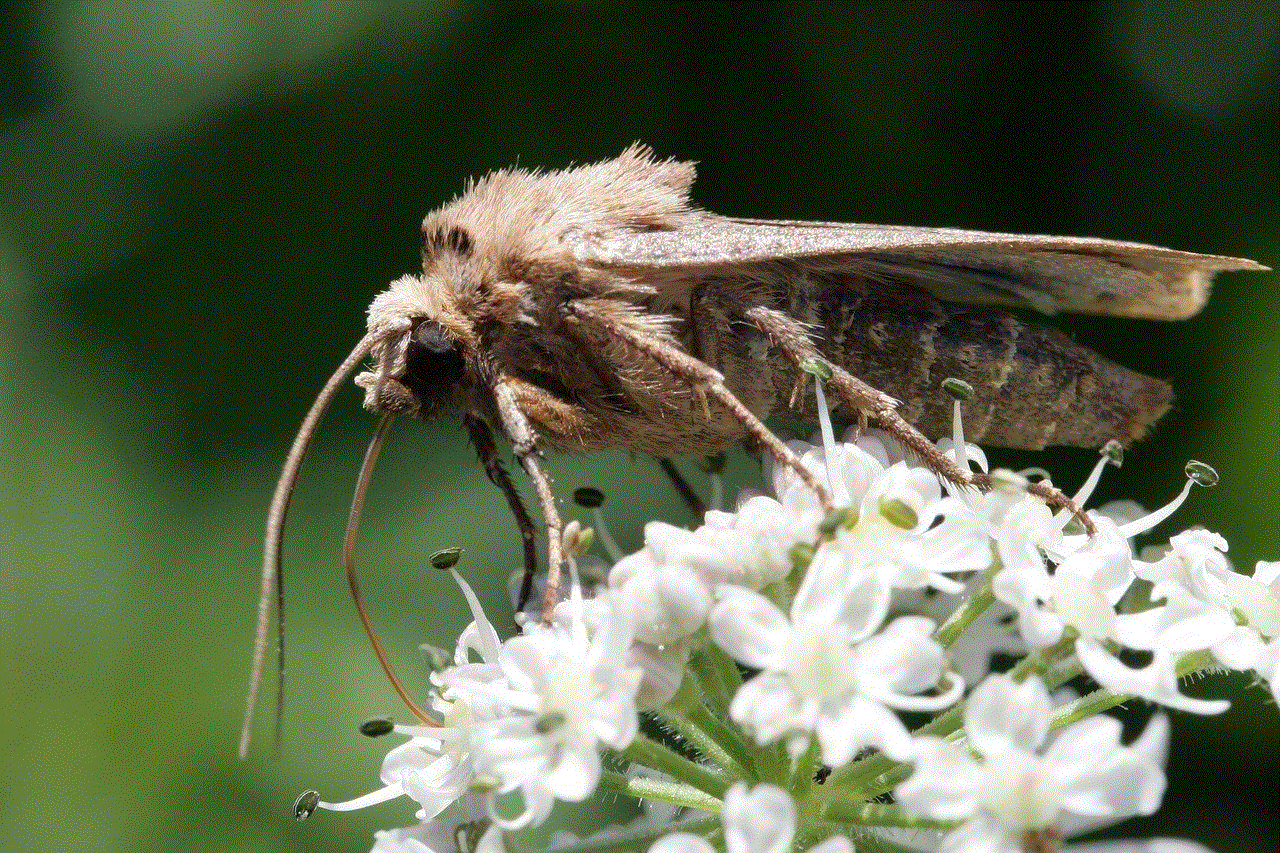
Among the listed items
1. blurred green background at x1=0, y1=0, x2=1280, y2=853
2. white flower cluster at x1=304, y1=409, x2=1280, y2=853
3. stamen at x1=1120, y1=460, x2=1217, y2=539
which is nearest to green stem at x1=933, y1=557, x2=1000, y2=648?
white flower cluster at x1=304, y1=409, x2=1280, y2=853

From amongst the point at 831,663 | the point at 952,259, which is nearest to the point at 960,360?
the point at 952,259

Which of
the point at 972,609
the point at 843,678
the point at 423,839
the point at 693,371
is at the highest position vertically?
the point at 693,371

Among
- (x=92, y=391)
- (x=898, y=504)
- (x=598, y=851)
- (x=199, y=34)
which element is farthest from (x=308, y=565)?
(x=898, y=504)

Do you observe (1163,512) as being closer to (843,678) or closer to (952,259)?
(952,259)

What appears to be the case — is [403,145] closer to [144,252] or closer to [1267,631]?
[144,252]

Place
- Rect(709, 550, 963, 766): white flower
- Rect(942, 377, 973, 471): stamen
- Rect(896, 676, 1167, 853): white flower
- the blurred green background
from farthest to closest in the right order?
the blurred green background
Rect(942, 377, 973, 471): stamen
Rect(709, 550, 963, 766): white flower
Rect(896, 676, 1167, 853): white flower

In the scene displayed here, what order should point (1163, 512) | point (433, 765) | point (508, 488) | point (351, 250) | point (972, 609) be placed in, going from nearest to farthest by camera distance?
point (972, 609)
point (433, 765)
point (1163, 512)
point (508, 488)
point (351, 250)

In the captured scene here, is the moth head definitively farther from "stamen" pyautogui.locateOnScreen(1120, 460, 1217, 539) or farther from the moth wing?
"stamen" pyautogui.locateOnScreen(1120, 460, 1217, 539)
